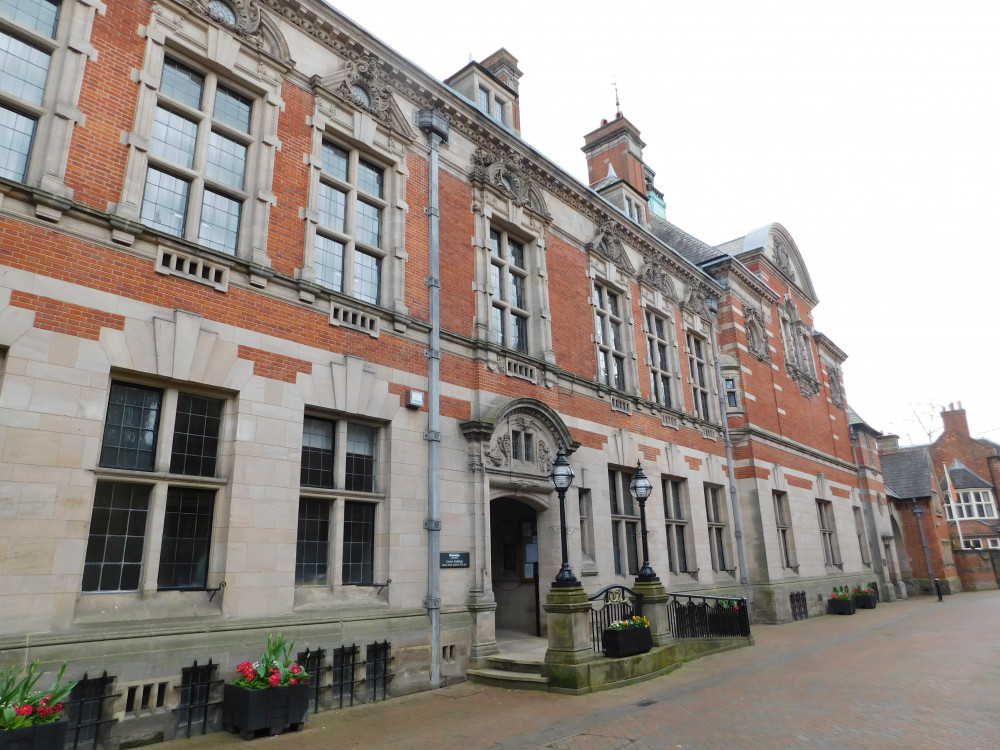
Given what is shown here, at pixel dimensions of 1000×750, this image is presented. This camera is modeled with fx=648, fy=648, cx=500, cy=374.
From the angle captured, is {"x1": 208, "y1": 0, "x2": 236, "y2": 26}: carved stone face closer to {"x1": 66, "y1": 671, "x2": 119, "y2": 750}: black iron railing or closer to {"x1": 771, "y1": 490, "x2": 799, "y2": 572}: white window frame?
{"x1": 66, "y1": 671, "x2": 119, "y2": 750}: black iron railing

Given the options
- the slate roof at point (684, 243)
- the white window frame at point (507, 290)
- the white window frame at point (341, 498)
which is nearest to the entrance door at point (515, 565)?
the white window frame at point (507, 290)

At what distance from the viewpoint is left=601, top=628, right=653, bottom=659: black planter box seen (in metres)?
11.0

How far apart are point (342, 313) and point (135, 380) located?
3406 mm

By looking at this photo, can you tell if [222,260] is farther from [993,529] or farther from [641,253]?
[993,529]

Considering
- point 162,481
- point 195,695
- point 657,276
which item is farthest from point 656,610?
point 657,276

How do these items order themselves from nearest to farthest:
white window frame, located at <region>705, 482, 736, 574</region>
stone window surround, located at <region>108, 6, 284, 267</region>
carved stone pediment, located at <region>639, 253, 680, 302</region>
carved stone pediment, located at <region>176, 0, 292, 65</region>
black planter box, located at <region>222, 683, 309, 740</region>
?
black planter box, located at <region>222, 683, 309, 740</region>, stone window surround, located at <region>108, 6, 284, 267</region>, carved stone pediment, located at <region>176, 0, 292, 65</region>, carved stone pediment, located at <region>639, 253, 680, 302</region>, white window frame, located at <region>705, 482, 736, 574</region>

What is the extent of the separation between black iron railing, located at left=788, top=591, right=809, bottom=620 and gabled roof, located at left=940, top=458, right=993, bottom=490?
143 ft

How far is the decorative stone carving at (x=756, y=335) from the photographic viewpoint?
80.7ft

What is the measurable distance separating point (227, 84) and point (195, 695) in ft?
28.9

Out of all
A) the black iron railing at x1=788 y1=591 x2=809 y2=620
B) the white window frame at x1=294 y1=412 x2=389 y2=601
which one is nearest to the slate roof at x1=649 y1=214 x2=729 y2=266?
the black iron railing at x1=788 y1=591 x2=809 y2=620

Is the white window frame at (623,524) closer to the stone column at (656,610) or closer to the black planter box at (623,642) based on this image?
the stone column at (656,610)

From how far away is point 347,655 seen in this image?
9359 mm

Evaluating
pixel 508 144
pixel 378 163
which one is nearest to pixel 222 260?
pixel 378 163

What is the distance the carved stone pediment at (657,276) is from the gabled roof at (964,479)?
4885cm
